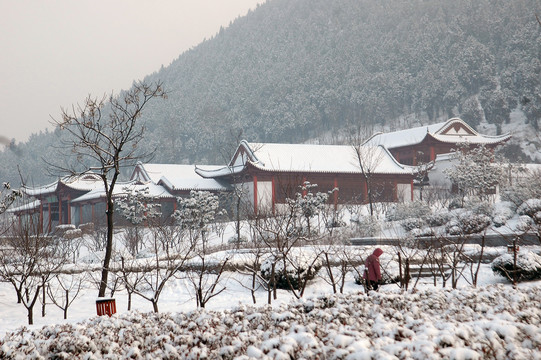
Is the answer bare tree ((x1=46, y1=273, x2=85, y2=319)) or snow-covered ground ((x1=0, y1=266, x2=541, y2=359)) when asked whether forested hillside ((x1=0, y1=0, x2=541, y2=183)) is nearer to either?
bare tree ((x1=46, y1=273, x2=85, y2=319))

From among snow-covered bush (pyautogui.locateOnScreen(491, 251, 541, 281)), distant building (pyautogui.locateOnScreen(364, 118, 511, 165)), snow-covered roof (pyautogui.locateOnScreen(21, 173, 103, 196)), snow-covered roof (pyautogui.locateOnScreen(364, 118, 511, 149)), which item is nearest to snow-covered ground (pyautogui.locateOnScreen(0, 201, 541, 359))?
snow-covered bush (pyautogui.locateOnScreen(491, 251, 541, 281))

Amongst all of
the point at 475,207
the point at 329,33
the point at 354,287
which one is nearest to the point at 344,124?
the point at 329,33

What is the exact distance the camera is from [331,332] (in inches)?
203

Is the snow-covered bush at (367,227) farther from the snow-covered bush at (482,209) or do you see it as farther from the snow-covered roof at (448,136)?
the snow-covered roof at (448,136)

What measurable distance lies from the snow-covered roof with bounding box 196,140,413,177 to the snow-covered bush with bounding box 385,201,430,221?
448 centimetres

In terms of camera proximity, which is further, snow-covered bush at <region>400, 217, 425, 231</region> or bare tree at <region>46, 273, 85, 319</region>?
snow-covered bush at <region>400, 217, 425, 231</region>

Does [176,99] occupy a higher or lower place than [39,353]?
higher

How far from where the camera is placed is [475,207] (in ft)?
84.2

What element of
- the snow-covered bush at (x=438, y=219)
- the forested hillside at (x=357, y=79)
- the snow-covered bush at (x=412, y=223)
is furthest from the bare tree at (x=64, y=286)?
the forested hillside at (x=357, y=79)

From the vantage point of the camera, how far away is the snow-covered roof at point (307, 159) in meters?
31.4

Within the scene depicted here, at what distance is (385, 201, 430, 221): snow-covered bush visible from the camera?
27047mm

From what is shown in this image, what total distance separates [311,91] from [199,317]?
74.7 m

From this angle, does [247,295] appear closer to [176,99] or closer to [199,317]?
[199,317]

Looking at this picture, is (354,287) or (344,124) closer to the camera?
(354,287)
